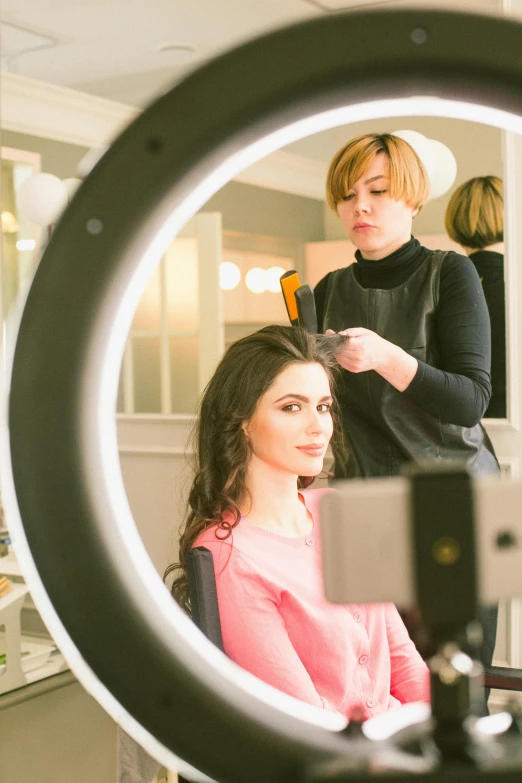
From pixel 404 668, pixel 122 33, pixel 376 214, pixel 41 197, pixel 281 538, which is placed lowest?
pixel 404 668

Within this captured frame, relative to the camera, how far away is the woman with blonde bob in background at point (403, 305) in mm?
1263

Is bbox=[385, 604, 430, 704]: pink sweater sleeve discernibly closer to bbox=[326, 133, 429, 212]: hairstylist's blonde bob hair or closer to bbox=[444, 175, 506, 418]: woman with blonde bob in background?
bbox=[326, 133, 429, 212]: hairstylist's blonde bob hair

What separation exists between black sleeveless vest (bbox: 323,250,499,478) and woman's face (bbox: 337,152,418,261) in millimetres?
57

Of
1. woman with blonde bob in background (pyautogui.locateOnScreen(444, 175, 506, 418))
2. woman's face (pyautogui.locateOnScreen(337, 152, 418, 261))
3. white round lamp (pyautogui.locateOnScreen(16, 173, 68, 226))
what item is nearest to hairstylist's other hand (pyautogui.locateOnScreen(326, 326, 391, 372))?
woman's face (pyautogui.locateOnScreen(337, 152, 418, 261))

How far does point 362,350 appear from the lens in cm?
113

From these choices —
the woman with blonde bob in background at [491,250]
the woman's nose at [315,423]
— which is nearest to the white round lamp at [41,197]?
the woman's nose at [315,423]

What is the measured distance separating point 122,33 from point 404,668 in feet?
7.36

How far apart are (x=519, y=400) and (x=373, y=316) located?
90 centimetres

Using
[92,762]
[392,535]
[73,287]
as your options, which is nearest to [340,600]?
[392,535]

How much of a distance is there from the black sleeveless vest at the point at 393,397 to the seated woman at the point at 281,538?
213 mm

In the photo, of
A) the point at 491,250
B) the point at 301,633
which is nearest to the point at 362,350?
the point at 301,633

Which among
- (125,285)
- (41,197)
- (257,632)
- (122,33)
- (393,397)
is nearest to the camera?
(125,285)

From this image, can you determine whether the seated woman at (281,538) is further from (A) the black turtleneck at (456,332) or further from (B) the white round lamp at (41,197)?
(B) the white round lamp at (41,197)

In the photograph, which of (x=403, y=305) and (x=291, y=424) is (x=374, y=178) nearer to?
(x=403, y=305)
